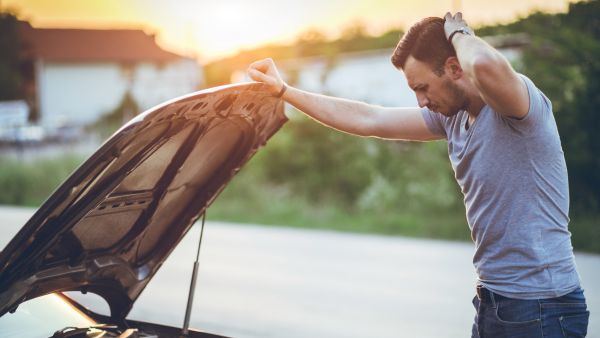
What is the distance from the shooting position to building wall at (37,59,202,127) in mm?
57062

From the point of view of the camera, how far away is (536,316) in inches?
97.8

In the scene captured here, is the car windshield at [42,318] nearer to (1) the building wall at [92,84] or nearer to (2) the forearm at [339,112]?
(2) the forearm at [339,112]

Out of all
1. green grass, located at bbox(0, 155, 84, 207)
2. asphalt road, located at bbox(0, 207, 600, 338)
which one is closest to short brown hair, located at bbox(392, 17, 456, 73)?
asphalt road, located at bbox(0, 207, 600, 338)

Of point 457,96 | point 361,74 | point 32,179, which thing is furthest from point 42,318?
point 361,74

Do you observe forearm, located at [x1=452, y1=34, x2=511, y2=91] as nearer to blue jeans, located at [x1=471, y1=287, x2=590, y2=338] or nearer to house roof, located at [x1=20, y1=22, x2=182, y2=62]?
blue jeans, located at [x1=471, y1=287, x2=590, y2=338]

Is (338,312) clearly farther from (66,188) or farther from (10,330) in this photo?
(66,188)

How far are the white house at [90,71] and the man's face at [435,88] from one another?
53404mm

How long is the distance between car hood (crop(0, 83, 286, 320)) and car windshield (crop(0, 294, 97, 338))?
0.14m

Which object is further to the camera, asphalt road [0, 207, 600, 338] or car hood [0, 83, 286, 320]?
asphalt road [0, 207, 600, 338]

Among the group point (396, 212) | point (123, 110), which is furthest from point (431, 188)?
point (123, 110)

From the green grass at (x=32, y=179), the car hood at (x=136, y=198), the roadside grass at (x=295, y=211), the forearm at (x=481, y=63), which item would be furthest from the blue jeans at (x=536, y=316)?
the green grass at (x=32, y=179)

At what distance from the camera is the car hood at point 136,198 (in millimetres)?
Answer: 2412

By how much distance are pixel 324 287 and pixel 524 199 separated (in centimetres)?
671

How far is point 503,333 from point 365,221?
39.8ft
